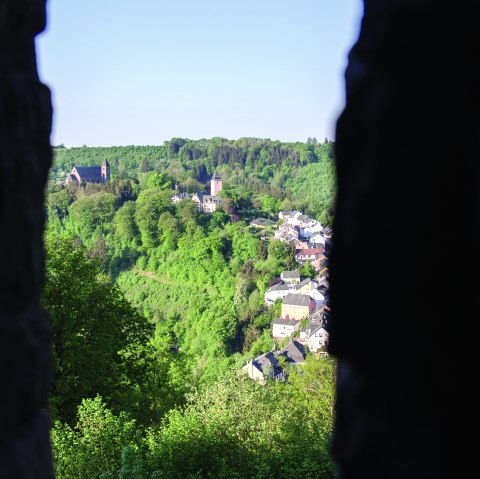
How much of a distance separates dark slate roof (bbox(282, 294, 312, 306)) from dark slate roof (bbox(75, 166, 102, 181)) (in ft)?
202

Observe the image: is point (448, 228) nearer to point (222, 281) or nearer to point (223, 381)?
point (223, 381)

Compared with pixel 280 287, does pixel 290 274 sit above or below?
above

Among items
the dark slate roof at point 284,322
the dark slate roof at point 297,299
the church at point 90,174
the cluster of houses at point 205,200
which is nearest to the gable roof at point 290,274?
the dark slate roof at point 297,299

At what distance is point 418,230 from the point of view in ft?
4.93

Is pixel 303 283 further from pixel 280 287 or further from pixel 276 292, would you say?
pixel 276 292

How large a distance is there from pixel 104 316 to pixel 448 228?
38.9ft

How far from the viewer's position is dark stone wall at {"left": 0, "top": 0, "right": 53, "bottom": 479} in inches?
77.4

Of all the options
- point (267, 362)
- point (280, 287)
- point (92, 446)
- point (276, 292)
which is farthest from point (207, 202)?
point (92, 446)

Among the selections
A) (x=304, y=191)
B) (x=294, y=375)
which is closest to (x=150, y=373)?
(x=294, y=375)

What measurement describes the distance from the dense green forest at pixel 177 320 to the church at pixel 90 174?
41.9 feet

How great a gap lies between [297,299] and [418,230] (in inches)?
2338

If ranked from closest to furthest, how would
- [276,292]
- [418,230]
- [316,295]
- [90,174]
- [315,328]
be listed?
[418,230]
[315,328]
[276,292]
[316,295]
[90,174]

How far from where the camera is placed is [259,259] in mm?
71625

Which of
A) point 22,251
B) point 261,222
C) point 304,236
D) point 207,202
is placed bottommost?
point 304,236
